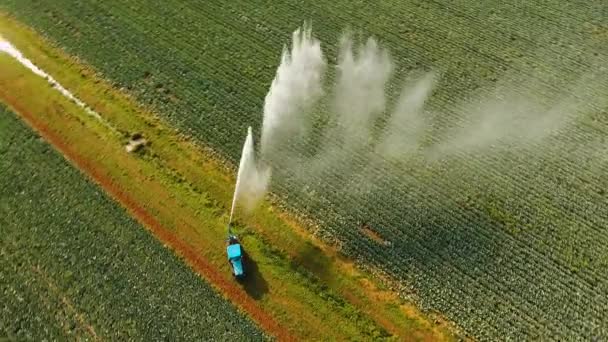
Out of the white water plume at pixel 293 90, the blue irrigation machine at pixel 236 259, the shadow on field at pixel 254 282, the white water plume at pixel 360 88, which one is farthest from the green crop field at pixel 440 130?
the blue irrigation machine at pixel 236 259

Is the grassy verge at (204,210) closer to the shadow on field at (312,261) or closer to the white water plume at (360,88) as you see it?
the shadow on field at (312,261)

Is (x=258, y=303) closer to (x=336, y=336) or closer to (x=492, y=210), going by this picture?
(x=336, y=336)

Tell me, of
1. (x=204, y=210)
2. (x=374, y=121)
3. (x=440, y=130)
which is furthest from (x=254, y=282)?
(x=440, y=130)

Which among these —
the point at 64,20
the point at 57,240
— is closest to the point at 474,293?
the point at 57,240

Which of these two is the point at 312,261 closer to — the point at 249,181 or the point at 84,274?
the point at 249,181

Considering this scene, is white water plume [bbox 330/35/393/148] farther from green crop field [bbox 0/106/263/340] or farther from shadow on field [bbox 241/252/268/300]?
green crop field [bbox 0/106/263/340]
